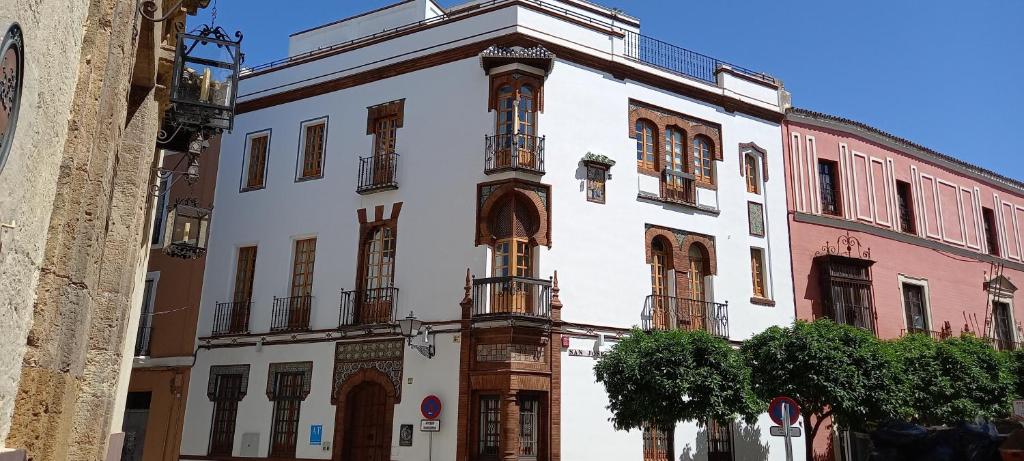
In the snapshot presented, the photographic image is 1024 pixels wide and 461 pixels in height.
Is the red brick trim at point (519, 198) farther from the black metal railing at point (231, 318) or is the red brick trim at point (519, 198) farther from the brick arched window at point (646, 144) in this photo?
the black metal railing at point (231, 318)

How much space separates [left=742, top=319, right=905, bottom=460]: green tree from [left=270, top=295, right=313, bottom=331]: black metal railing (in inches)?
397

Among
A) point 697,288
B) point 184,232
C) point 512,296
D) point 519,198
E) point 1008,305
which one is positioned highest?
point 519,198

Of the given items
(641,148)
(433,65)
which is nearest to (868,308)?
(641,148)

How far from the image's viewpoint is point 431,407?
16391 millimetres

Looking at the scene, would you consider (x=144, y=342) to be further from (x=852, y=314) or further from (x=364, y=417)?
(x=852, y=314)

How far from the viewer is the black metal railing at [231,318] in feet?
65.7

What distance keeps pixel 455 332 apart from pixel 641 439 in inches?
181

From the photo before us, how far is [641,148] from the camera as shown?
1959 centimetres

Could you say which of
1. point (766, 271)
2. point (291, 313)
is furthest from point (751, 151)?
point (291, 313)

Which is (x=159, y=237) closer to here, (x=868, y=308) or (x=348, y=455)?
(x=348, y=455)

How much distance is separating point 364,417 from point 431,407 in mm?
2408

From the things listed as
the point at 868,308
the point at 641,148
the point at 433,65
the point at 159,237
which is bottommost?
the point at 868,308

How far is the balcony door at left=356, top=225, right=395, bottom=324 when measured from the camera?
18.2 metres

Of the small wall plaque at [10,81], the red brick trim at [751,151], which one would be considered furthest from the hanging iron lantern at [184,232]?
the red brick trim at [751,151]
